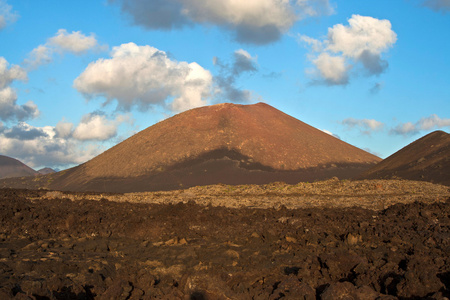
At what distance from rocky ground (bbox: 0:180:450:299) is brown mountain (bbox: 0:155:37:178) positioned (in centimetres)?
11601

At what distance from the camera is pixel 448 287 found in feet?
24.2

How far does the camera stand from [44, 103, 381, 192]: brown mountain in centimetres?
5728

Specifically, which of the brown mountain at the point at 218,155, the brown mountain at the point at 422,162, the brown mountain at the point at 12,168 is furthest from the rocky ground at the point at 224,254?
the brown mountain at the point at 12,168

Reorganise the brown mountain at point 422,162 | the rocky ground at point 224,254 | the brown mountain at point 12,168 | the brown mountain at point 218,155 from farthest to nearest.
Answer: the brown mountain at point 12,168, the brown mountain at point 218,155, the brown mountain at point 422,162, the rocky ground at point 224,254

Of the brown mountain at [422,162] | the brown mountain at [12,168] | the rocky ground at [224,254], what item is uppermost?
the brown mountain at [12,168]

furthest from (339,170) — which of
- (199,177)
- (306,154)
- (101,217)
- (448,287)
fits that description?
(448,287)

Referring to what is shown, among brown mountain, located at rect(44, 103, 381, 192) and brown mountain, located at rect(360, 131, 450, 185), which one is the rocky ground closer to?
brown mountain, located at rect(360, 131, 450, 185)

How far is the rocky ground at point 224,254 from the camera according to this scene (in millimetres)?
7523

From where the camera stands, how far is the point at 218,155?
6225cm

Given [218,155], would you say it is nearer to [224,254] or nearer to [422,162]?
[422,162]

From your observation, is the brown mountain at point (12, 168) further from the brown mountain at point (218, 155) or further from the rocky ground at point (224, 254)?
the rocky ground at point (224, 254)

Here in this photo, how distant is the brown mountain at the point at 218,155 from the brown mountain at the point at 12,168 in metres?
59.5

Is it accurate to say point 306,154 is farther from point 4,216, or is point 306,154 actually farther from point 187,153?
point 4,216

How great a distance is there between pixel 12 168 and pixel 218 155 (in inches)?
3467
